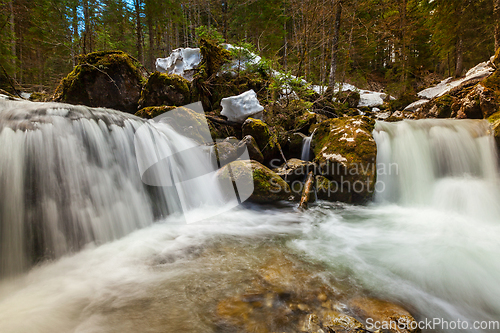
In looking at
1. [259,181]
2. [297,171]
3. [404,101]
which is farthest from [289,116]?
[404,101]

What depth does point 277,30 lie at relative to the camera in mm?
16516

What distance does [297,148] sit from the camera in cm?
675

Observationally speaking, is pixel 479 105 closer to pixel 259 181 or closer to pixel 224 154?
pixel 259 181

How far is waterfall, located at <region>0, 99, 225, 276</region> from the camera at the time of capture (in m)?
2.39

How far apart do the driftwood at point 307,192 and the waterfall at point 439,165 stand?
1713 mm

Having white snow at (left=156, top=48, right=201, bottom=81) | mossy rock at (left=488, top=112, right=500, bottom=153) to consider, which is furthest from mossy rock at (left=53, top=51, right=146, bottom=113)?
mossy rock at (left=488, top=112, right=500, bottom=153)

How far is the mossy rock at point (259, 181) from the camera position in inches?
183

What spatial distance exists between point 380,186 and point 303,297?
4.37 meters

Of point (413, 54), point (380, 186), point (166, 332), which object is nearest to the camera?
point (166, 332)

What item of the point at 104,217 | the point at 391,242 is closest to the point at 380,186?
the point at 391,242

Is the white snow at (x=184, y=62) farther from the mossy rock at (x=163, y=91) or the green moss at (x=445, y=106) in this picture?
the green moss at (x=445, y=106)

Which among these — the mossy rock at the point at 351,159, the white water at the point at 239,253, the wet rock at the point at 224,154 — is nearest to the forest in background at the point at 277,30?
the mossy rock at the point at 351,159

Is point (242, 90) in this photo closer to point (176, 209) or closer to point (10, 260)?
point (176, 209)

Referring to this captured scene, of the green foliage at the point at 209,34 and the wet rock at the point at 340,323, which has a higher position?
the green foliage at the point at 209,34
